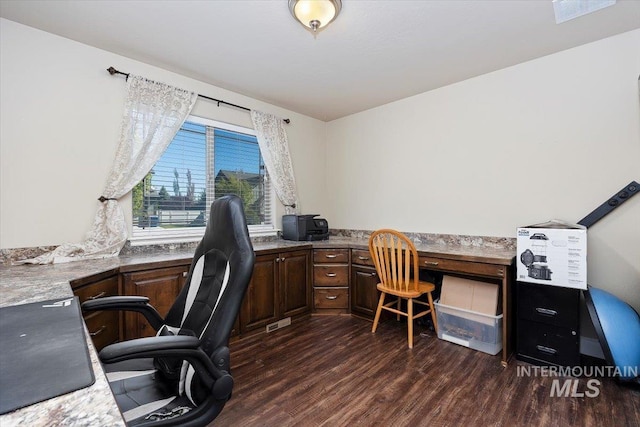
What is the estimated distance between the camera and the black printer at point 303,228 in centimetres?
336

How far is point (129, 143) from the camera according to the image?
246 centimetres

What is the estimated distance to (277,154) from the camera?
3.57 metres

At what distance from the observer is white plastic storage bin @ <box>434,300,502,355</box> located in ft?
7.72

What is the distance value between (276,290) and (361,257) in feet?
3.15

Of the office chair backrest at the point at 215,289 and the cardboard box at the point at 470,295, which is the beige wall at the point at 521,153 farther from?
the office chair backrest at the point at 215,289

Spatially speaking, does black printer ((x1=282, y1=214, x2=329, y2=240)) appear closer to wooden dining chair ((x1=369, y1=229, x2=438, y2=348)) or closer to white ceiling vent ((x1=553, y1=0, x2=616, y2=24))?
wooden dining chair ((x1=369, y1=229, x2=438, y2=348))

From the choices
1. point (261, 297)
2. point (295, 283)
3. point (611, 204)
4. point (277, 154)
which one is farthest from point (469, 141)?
point (261, 297)

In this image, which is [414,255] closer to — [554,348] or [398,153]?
[554,348]

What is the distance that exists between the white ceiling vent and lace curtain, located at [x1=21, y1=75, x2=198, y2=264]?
9.66 feet

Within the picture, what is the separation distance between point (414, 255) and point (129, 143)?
259cm

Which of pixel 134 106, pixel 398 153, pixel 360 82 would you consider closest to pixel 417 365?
pixel 398 153

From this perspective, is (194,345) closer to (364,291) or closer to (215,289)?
(215,289)

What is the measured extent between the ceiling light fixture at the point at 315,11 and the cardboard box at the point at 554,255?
2.05 m

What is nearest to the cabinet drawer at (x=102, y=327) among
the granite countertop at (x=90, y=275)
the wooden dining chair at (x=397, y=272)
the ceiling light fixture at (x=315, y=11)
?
the granite countertop at (x=90, y=275)
